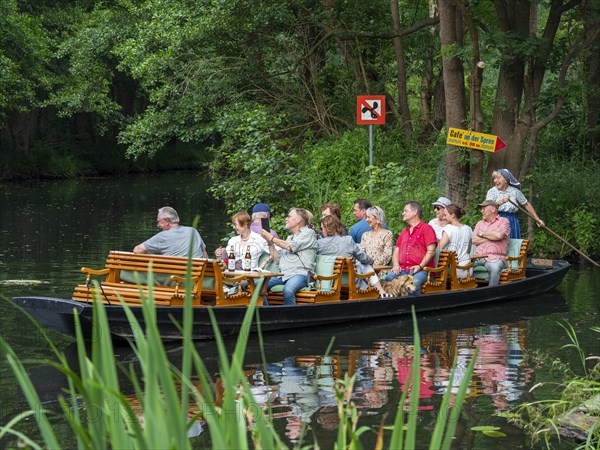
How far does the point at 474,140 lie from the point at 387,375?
26.3ft

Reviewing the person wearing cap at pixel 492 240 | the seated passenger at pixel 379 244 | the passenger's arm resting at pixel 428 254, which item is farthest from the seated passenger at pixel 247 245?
the person wearing cap at pixel 492 240

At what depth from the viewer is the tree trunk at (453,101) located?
18.2 m

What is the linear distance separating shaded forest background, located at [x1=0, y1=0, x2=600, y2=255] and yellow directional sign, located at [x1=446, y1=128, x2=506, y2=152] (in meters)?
1.02

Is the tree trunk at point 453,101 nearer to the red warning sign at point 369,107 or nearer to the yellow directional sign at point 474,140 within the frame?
the yellow directional sign at point 474,140

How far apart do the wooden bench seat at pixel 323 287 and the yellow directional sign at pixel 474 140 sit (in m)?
5.31

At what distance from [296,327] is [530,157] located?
819 cm

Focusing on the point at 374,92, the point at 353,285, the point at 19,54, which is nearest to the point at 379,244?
the point at 353,285

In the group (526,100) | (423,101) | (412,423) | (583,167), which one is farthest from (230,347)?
(423,101)

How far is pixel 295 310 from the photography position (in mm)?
11883

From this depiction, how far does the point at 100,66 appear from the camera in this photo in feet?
117

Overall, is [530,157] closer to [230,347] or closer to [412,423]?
[230,347]

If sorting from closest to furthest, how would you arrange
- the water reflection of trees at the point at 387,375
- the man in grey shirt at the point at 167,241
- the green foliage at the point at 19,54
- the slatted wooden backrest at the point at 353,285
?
the water reflection of trees at the point at 387,375 → the man in grey shirt at the point at 167,241 → the slatted wooden backrest at the point at 353,285 → the green foliage at the point at 19,54

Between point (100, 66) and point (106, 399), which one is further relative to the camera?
point (100, 66)

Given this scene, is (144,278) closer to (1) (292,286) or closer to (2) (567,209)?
(1) (292,286)
